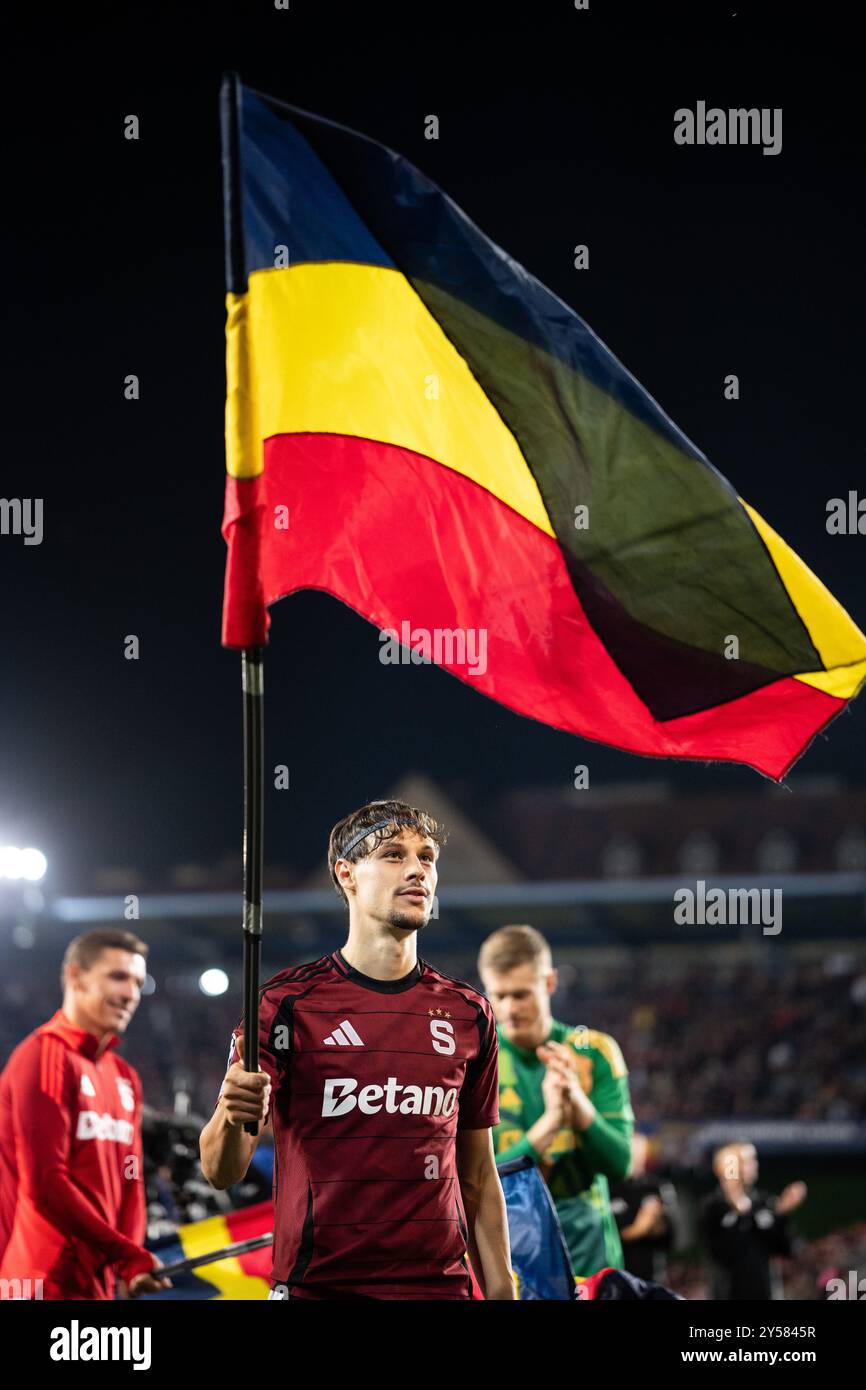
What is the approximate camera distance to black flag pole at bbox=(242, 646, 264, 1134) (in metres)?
3.97

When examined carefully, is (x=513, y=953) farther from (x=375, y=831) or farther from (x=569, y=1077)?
(x=375, y=831)

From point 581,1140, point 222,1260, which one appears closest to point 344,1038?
point 581,1140

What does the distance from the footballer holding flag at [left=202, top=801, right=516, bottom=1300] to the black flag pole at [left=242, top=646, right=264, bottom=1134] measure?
111mm

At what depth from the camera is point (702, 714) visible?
5.82 metres

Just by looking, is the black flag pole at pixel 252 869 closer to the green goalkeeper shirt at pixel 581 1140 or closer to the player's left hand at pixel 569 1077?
the player's left hand at pixel 569 1077

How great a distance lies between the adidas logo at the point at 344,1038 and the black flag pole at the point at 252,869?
34 centimetres

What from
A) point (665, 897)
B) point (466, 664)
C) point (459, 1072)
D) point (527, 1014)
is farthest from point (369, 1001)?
point (665, 897)

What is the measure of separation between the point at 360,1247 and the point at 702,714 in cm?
247

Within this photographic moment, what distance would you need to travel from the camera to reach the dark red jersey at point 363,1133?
4.20 meters

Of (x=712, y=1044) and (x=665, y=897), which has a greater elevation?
(x=665, y=897)

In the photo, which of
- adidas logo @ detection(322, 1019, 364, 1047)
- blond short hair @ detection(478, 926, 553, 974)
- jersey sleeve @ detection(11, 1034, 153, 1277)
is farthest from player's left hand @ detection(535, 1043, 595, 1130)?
jersey sleeve @ detection(11, 1034, 153, 1277)
